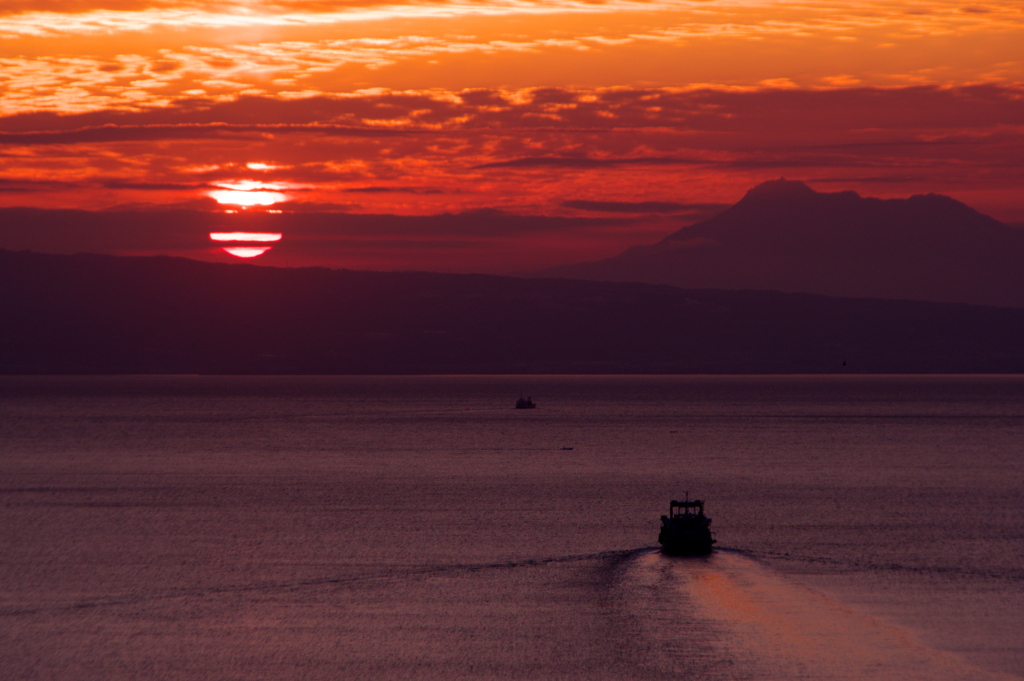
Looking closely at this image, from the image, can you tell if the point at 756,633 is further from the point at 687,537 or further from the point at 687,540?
the point at 687,540

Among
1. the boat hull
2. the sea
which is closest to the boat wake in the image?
the sea

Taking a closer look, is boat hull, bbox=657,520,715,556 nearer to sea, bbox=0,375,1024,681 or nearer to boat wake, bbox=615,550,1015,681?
sea, bbox=0,375,1024,681

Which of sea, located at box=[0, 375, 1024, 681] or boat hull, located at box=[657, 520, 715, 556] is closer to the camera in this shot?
sea, located at box=[0, 375, 1024, 681]

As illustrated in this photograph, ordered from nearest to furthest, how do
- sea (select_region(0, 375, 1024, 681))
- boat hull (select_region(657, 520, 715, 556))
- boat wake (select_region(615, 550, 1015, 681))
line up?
boat wake (select_region(615, 550, 1015, 681)) < sea (select_region(0, 375, 1024, 681)) < boat hull (select_region(657, 520, 715, 556))

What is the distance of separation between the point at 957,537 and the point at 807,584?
30.1m

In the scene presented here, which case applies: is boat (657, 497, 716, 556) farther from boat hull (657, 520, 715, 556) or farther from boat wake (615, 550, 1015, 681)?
boat wake (615, 550, 1015, 681)

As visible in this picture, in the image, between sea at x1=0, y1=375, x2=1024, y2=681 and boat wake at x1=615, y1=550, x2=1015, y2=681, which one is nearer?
boat wake at x1=615, y1=550, x2=1015, y2=681

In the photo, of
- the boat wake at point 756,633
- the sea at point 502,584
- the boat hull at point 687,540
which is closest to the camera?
the boat wake at point 756,633

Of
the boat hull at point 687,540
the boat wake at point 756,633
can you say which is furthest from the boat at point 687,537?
the boat wake at point 756,633

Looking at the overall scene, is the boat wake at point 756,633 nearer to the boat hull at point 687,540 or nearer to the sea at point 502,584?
the sea at point 502,584

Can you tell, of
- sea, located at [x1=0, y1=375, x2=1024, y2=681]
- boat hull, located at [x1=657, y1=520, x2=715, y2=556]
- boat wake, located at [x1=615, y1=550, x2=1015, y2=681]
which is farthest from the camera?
boat hull, located at [x1=657, y1=520, x2=715, y2=556]

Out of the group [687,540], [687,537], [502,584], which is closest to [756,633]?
[502,584]

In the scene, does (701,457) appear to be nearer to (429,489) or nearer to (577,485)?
(577,485)

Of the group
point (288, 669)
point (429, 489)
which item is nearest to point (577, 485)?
point (429, 489)
